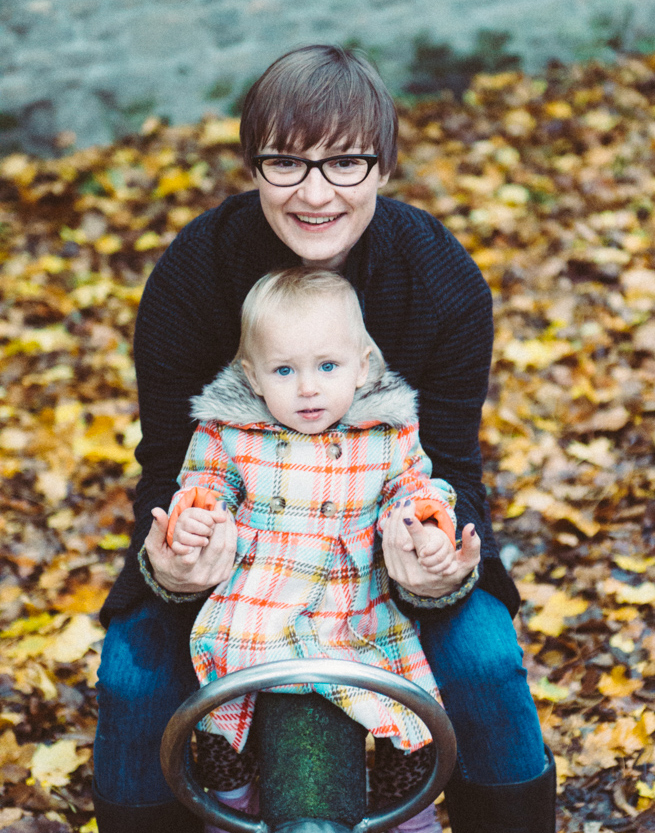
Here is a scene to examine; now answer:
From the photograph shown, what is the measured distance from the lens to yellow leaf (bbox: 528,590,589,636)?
2.62 m

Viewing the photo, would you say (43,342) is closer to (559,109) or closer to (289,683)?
(289,683)

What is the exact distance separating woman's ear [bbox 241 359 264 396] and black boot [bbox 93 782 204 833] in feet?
2.79

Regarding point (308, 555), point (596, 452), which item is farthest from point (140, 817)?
point (596, 452)

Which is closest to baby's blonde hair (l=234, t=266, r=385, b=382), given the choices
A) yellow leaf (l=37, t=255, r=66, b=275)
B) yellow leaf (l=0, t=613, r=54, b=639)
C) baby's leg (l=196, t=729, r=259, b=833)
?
baby's leg (l=196, t=729, r=259, b=833)

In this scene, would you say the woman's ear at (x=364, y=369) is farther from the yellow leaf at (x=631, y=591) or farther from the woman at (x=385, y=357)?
the yellow leaf at (x=631, y=591)

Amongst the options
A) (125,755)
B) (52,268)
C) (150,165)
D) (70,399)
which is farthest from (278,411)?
(150,165)

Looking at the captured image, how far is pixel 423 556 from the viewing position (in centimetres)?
158

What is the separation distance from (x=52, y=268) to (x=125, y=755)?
3.17 metres

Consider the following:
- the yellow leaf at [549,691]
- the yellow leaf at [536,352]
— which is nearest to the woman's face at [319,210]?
the yellow leaf at [549,691]

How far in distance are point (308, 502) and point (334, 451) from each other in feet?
0.37

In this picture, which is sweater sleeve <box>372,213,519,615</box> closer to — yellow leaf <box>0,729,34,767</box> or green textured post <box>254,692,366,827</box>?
green textured post <box>254,692,366,827</box>

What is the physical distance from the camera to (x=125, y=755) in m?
1.73

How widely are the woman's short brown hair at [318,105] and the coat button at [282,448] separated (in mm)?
583

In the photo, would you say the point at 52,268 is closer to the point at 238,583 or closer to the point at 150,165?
the point at 150,165
